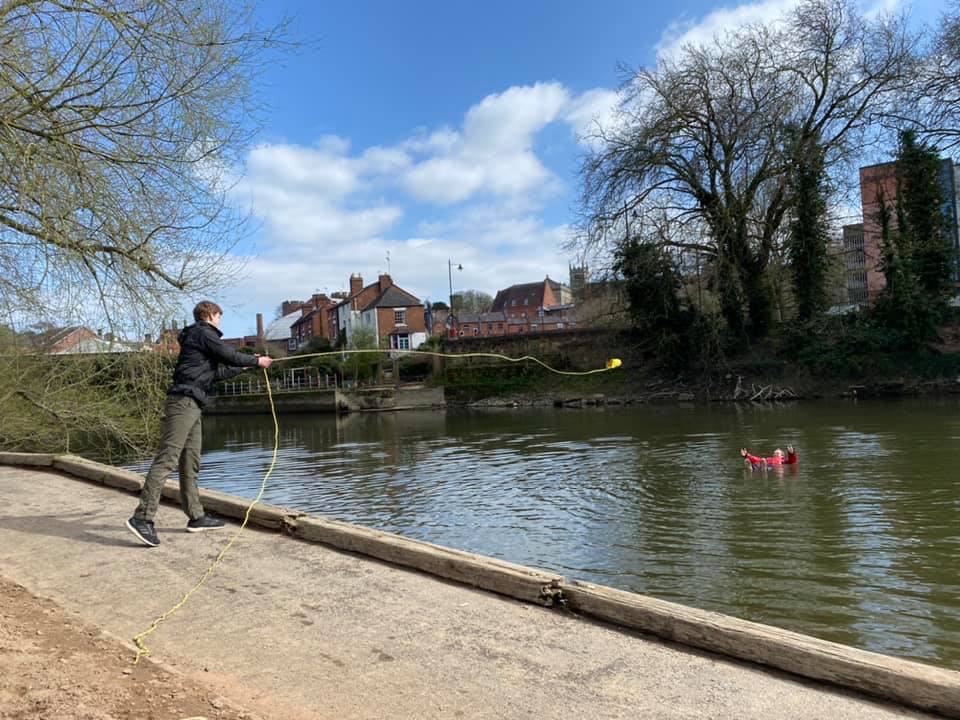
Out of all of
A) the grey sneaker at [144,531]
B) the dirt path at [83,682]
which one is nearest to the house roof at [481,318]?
the grey sneaker at [144,531]

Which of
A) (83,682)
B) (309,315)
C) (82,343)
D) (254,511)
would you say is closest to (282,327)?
(309,315)

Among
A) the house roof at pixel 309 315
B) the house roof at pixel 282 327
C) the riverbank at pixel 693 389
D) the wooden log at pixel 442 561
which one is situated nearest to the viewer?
the wooden log at pixel 442 561

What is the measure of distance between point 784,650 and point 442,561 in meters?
2.36

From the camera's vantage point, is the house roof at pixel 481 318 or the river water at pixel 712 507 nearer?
the river water at pixel 712 507

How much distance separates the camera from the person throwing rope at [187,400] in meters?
6.26

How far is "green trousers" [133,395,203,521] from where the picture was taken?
627cm

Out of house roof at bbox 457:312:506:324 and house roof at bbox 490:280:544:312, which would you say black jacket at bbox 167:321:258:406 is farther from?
house roof at bbox 490:280:544:312

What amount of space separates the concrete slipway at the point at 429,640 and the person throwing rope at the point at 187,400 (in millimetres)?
349

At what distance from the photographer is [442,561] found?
5.23 metres

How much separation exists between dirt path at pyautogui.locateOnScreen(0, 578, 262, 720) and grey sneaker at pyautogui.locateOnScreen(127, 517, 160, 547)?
70.2 inches

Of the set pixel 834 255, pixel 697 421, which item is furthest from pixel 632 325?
pixel 697 421

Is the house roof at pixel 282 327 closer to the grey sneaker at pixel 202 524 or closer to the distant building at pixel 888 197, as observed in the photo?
the distant building at pixel 888 197

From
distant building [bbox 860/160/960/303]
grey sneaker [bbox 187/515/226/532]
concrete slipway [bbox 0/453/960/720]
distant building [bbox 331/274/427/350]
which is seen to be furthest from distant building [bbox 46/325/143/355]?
distant building [bbox 331/274/427/350]

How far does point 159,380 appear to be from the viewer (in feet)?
30.3
